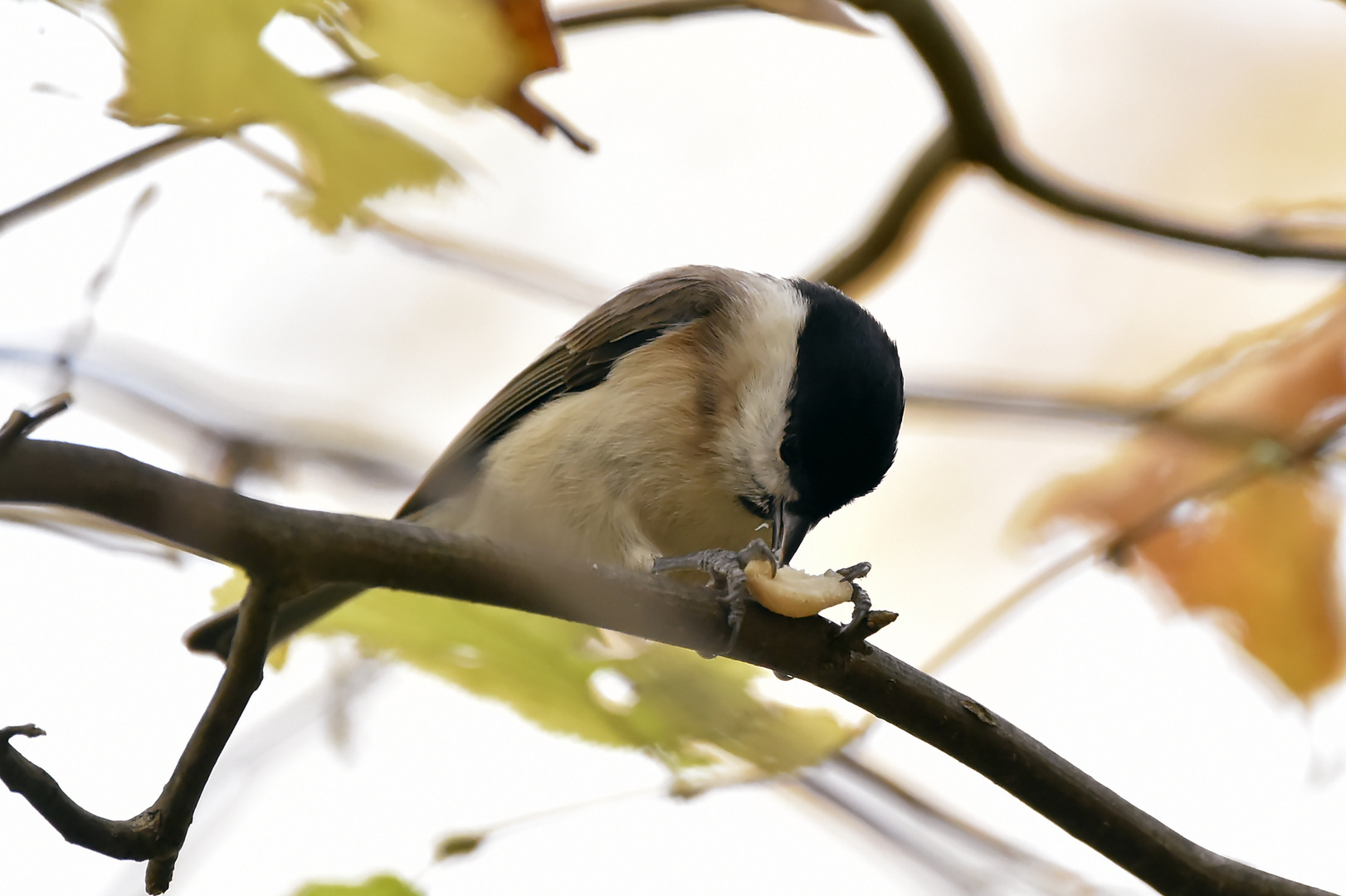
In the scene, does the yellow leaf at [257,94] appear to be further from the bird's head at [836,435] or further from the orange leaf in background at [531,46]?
the bird's head at [836,435]

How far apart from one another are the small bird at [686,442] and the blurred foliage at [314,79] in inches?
40.4

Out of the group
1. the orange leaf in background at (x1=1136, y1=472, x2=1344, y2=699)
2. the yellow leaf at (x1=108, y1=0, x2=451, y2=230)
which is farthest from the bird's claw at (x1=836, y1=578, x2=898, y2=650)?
the orange leaf in background at (x1=1136, y1=472, x2=1344, y2=699)

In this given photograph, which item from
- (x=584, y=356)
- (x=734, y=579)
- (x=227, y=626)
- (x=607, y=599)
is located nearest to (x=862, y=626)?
(x=734, y=579)

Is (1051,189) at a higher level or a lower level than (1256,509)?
higher

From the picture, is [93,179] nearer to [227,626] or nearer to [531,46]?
[531,46]

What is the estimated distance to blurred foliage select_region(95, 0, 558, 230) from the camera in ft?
2.54

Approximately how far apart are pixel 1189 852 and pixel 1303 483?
1.06 metres

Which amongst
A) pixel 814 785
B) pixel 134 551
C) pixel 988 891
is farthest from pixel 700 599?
pixel 134 551

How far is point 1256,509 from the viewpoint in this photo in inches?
90.3

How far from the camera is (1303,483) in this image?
2.21 metres

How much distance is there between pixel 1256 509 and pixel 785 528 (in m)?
1.01

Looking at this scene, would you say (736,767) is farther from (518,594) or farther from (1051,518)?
(1051,518)

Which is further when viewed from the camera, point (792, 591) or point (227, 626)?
point (227, 626)

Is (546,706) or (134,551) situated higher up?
(546,706)
